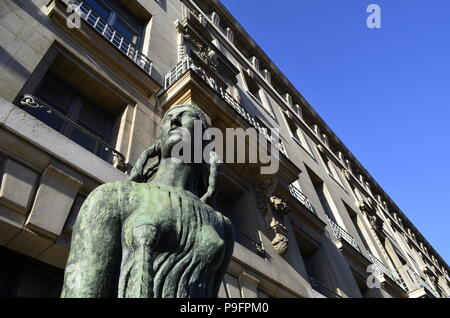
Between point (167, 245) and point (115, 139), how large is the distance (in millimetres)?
4931

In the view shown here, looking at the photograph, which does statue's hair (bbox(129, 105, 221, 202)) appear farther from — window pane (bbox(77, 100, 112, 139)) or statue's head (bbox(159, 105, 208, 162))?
window pane (bbox(77, 100, 112, 139))

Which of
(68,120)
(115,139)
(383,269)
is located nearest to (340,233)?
(383,269)

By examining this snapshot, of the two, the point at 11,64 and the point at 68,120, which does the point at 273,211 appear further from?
the point at 11,64

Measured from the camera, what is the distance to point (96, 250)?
1906 millimetres

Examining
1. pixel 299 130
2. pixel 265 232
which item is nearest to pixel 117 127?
pixel 265 232

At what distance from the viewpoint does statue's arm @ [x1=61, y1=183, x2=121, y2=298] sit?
178 centimetres

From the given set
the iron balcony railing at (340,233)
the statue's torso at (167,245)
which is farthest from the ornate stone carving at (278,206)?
the statue's torso at (167,245)

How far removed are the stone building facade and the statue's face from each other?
6.43 feet

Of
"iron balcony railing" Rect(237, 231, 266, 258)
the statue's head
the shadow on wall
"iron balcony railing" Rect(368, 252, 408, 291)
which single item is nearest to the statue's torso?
the statue's head

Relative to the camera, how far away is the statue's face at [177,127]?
2711 millimetres

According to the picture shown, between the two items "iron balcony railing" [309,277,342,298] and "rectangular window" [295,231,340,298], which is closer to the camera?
"iron balcony railing" [309,277,342,298]

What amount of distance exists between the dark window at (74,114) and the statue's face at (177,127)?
3.27 metres

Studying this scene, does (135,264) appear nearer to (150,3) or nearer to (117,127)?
(117,127)
